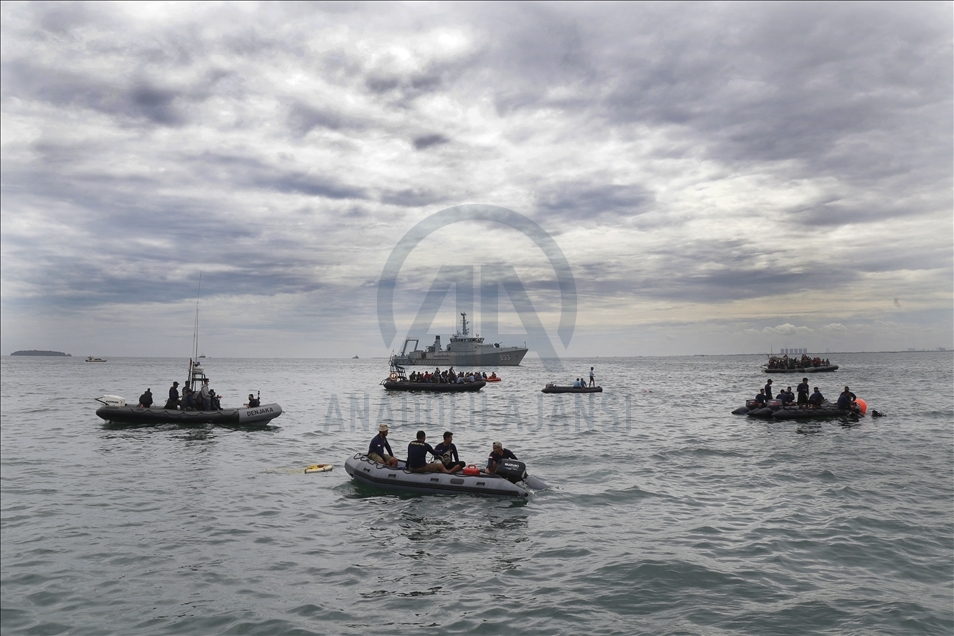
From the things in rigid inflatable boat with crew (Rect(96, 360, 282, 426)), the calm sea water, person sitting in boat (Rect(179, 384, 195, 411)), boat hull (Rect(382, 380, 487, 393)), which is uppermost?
person sitting in boat (Rect(179, 384, 195, 411))

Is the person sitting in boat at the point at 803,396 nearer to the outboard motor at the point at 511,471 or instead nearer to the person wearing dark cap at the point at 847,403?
the person wearing dark cap at the point at 847,403

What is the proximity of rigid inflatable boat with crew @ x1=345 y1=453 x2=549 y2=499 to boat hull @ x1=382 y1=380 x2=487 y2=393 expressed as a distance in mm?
42851

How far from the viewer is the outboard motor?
16766 millimetres

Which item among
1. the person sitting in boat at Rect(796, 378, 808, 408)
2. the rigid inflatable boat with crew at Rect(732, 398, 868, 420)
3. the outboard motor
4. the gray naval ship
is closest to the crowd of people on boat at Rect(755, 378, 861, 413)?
the person sitting in boat at Rect(796, 378, 808, 408)

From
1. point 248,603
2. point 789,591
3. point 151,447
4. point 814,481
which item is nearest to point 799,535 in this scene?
point 789,591

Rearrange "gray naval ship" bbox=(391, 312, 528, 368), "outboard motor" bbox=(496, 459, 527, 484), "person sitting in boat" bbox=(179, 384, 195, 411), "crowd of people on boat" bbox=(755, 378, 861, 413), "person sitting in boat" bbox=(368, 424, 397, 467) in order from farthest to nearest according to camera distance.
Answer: "gray naval ship" bbox=(391, 312, 528, 368) < "crowd of people on boat" bbox=(755, 378, 861, 413) < "person sitting in boat" bbox=(179, 384, 195, 411) < "person sitting in boat" bbox=(368, 424, 397, 467) < "outboard motor" bbox=(496, 459, 527, 484)

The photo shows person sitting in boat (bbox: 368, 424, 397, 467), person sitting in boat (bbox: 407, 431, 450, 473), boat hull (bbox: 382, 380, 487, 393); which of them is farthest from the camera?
boat hull (bbox: 382, 380, 487, 393)

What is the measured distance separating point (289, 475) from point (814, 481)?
1813 cm

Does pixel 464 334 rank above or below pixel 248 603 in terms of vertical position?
above

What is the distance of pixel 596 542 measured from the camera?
12805 millimetres

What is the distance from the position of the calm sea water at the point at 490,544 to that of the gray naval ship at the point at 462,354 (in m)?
98.4

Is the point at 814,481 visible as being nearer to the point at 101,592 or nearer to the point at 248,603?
the point at 248,603

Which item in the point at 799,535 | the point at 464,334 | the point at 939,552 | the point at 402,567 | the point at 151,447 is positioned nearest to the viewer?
the point at 402,567

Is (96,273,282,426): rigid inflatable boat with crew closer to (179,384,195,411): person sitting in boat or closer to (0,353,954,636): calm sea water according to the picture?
(179,384,195,411): person sitting in boat
